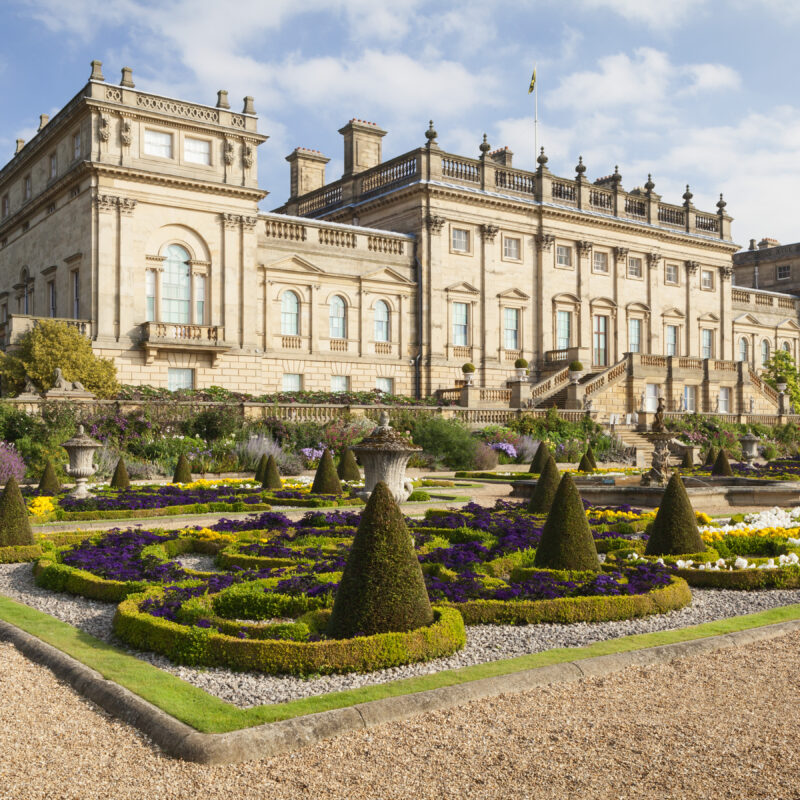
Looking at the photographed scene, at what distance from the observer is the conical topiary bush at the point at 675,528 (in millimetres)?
9930

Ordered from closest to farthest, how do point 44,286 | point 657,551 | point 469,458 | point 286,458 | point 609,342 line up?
point 657,551 → point 286,458 → point 469,458 → point 44,286 → point 609,342

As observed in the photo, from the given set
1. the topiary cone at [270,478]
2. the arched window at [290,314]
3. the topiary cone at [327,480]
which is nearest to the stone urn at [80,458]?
the topiary cone at [270,478]

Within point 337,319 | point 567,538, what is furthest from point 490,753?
point 337,319

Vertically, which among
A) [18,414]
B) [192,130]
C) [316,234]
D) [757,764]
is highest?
[192,130]

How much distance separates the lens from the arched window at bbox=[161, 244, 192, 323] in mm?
30328

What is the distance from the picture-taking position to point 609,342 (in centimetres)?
4228

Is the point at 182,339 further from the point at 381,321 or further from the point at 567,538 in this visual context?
Answer: the point at 567,538

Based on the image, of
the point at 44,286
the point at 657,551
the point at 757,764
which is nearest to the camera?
the point at 757,764

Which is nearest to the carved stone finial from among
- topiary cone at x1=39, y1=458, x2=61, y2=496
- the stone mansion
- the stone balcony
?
the stone mansion

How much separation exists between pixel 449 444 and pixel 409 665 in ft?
66.4

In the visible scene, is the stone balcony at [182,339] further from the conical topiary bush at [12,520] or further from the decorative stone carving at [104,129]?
the conical topiary bush at [12,520]

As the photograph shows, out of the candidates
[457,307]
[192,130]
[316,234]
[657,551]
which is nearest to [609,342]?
[457,307]

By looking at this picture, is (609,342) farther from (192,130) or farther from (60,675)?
(60,675)

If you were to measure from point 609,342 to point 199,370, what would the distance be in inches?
807
